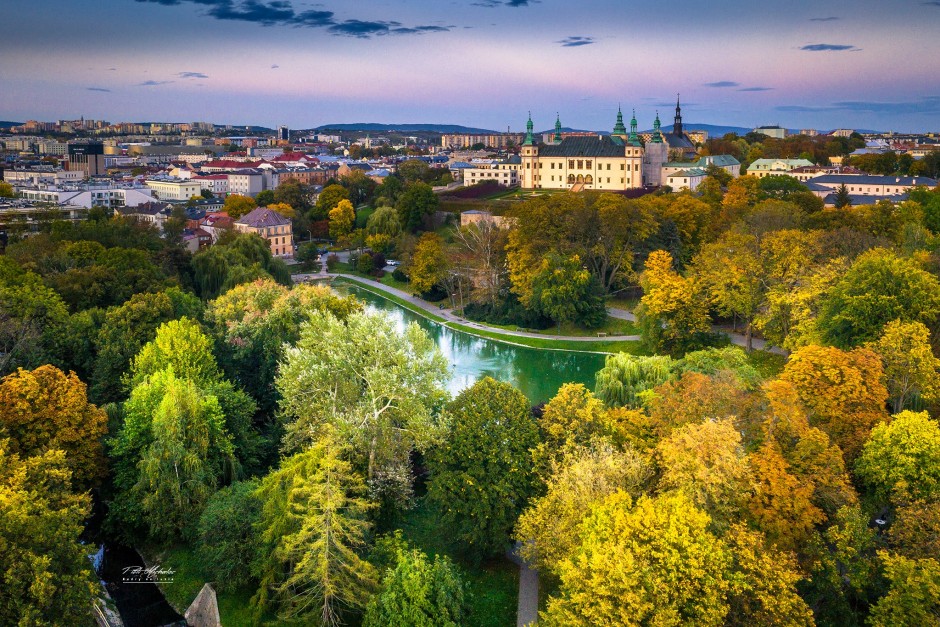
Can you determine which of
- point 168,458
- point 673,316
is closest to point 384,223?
point 673,316

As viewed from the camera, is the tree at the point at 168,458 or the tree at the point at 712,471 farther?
the tree at the point at 168,458

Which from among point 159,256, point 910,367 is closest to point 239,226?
point 159,256

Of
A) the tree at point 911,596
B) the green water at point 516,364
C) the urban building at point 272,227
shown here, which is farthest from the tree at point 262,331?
the urban building at point 272,227

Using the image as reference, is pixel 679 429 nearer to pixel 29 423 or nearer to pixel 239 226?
pixel 29 423

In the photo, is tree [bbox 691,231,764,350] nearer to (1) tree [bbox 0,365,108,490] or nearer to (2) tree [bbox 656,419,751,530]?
(2) tree [bbox 656,419,751,530]

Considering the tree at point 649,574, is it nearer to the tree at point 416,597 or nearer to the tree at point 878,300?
the tree at point 416,597

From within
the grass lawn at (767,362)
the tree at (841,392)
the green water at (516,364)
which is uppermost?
the tree at (841,392)
